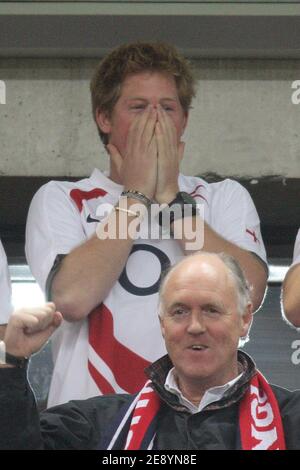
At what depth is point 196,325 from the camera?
7.60 ft

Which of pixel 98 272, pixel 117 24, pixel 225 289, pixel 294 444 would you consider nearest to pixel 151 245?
pixel 98 272

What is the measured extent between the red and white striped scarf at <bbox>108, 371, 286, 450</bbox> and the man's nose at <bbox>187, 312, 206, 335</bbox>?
0.46 feet

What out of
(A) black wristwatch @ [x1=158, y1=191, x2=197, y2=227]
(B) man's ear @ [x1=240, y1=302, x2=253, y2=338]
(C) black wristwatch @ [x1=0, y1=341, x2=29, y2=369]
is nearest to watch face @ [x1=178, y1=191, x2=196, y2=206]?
(A) black wristwatch @ [x1=158, y1=191, x2=197, y2=227]

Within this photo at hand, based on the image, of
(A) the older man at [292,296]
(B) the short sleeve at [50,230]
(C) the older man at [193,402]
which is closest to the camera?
(C) the older man at [193,402]

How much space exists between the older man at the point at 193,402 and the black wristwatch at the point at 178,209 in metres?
0.30

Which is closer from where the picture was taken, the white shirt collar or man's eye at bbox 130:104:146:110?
the white shirt collar

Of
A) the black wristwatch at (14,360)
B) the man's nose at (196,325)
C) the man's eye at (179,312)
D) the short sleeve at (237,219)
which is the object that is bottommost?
the black wristwatch at (14,360)

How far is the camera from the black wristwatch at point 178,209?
270 centimetres

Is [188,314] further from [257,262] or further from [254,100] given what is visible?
[254,100]

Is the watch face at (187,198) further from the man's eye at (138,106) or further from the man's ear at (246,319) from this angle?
the man's ear at (246,319)

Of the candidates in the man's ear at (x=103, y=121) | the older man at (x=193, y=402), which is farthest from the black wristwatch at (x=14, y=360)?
the man's ear at (x=103, y=121)

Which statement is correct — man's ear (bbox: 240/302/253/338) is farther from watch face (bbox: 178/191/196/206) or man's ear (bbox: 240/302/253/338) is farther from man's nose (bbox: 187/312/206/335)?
watch face (bbox: 178/191/196/206)

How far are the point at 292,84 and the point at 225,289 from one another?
5.15 ft

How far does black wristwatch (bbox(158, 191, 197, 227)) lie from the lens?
270 cm
